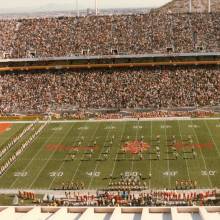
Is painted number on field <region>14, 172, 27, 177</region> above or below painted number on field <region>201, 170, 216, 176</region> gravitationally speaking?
below

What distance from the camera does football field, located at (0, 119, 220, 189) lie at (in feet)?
106

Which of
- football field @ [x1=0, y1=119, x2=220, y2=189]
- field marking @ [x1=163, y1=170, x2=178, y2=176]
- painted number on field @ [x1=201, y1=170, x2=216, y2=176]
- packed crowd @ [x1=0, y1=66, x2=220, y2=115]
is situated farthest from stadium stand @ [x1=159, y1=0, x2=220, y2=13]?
field marking @ [x1=163, y1=170, x2=178, y2=176]

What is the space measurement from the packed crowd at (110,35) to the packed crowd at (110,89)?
9.11ft

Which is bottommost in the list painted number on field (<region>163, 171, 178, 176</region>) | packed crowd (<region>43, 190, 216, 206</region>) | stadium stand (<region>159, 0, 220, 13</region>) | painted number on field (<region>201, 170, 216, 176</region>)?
packed crowd (<region>43, 190, 216, 206</region>)

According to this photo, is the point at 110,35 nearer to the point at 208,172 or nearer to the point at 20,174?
the point at 20,174

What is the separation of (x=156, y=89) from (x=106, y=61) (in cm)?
776

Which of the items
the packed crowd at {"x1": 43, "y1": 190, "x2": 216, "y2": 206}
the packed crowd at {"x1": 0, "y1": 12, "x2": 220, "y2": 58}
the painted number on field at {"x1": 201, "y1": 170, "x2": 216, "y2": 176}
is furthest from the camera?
the packed crowd at {"x1": 0, "y1": 12, "x2": 220, "y2": 58}

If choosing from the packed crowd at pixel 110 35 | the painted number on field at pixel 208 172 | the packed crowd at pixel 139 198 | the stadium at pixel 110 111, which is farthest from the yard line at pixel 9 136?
the painted number on field at pixel 208 172

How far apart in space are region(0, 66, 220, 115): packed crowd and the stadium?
12 centimetres

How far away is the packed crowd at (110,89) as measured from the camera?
174 ft

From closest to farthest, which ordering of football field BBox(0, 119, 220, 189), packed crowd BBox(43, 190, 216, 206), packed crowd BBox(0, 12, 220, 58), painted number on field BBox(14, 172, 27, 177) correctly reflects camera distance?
packed crowd BBox(43, 190, 216, 206) → football field BBox(0, 119, 220, 189) → painted number on field BBox(14, 172, 27, 177) → packed crowd BBox(0, 12, 220, 58)

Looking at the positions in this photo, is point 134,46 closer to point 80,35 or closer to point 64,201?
point 80,35

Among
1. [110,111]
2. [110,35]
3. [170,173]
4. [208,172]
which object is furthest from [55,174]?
[110,35]

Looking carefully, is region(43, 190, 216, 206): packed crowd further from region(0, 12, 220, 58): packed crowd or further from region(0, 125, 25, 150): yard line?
region(0, 12, 220, 58): packed crowd
